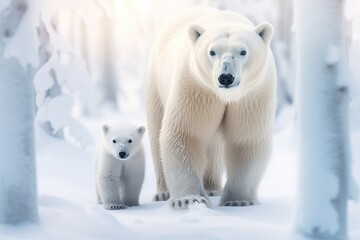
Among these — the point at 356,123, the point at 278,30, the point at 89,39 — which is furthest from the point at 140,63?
the point at 356,123

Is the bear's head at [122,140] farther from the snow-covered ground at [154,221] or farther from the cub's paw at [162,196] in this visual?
the cub's paw at [162,196]

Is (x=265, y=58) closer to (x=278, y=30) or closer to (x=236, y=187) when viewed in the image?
(x=236, y=187)

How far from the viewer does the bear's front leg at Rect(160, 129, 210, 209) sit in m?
4.54

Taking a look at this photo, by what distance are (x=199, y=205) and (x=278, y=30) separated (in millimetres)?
8413

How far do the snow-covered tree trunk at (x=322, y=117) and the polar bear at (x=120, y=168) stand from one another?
181 cm

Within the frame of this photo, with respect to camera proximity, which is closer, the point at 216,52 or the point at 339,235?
the point at 339,235

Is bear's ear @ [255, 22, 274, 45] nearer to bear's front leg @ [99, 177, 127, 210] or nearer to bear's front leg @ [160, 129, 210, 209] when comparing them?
bear's front leg @ [160, 129, 210, 209]

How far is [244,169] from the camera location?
4.73 m

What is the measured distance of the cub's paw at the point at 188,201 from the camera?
174 inches

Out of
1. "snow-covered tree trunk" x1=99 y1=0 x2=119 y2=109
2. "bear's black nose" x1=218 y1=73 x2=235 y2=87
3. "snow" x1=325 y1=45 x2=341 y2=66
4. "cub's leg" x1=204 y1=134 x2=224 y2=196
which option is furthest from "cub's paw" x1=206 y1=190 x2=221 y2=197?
"snow-covered tree trunk" x1=99 y1=0 x2=119 y2=109

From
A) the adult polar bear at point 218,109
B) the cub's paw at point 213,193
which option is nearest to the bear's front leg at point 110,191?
the adult polar bear at point 218,109

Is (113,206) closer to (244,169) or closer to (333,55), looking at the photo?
(244,169)

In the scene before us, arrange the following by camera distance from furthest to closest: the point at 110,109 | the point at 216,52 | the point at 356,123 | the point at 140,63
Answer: the point at 140,63 < the point at 110,109 < the point at 356,123 < the point at 216,52

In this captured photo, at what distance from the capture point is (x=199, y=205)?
4.38 metres
